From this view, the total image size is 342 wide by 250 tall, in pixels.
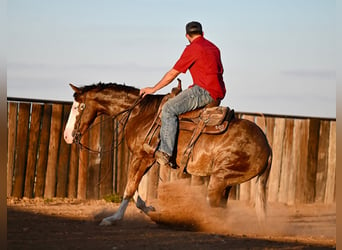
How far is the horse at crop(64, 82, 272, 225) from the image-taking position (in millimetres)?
9578

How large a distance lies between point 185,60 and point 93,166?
4643 millimetres

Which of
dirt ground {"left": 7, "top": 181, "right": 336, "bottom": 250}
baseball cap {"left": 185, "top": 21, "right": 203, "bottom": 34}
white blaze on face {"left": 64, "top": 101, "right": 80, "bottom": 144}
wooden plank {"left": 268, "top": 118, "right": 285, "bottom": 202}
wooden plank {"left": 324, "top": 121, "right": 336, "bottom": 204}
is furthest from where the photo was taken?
wooden plank {"left": 324, "top": 121, "right": 336, "bottom": 204}

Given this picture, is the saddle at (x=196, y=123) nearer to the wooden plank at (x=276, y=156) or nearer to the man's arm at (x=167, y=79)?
the man's arm at (x=167, y=79)

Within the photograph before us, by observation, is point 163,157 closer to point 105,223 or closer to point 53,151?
point 105,223

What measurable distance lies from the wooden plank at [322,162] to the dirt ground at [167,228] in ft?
9.61

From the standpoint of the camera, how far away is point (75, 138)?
1065cm

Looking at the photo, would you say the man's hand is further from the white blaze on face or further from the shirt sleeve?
the white blaze on face

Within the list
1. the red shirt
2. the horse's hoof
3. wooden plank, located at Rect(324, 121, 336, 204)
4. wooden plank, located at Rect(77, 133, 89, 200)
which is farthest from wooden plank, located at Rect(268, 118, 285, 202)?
the horse's hoof

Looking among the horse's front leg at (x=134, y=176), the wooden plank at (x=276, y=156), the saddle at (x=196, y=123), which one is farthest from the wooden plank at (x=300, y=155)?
the horse's front leg at (x=134, y=176)

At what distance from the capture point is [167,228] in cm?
Result: 981

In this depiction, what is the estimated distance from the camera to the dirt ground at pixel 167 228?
7.89 metres

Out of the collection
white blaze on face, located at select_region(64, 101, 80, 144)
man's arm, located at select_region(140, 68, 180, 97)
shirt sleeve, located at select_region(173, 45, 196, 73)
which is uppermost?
shirt sleeve, located at select_region(173, 45, 196, 73)

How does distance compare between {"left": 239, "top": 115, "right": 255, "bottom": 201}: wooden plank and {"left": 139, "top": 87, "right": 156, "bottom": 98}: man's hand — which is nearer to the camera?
{"left": 139, "top": 87, "right": 156, "bottom": 98}: man's hand

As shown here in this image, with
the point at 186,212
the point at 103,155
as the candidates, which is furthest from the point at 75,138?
the point at 103,155
